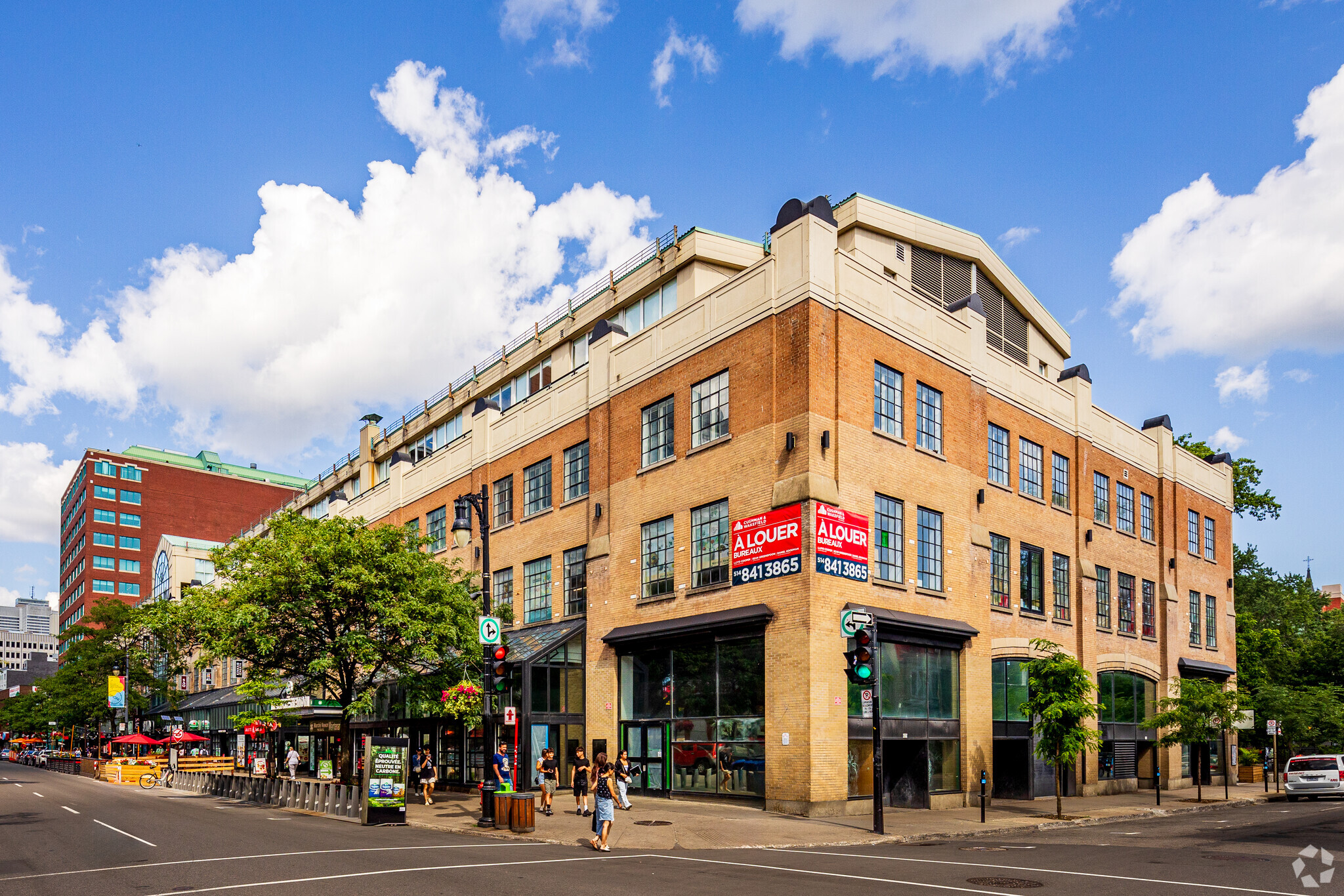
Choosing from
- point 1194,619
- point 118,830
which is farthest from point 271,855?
point 1194,619

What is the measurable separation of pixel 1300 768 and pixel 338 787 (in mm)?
32447

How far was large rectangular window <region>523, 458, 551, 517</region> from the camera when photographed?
128ft

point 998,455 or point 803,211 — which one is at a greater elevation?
point 803,211

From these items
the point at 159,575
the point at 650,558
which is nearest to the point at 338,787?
the point at 650,558

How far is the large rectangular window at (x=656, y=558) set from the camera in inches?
1240

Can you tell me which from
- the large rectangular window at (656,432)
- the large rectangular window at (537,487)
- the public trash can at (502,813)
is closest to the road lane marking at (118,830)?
the public trash can at (502,813)

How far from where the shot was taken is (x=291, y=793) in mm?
32219

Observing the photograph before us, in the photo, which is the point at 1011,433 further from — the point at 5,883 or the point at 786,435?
the point at 5,883

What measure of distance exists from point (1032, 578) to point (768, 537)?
43.2 feet

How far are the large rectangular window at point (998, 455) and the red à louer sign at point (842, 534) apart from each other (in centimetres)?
859

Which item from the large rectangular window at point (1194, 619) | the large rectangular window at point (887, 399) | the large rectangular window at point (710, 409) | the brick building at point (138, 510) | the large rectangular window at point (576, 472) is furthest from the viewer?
the brick building at point (138, 510)

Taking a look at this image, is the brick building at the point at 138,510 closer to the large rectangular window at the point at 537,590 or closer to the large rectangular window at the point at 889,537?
the large rectangular window at the point at 537,590

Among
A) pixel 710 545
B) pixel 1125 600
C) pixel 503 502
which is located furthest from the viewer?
pixel 503 502

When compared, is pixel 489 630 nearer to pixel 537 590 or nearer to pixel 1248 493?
pixel 537 590
